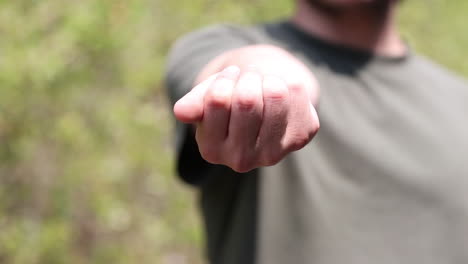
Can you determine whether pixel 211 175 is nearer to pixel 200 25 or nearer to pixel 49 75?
pixel 49 75

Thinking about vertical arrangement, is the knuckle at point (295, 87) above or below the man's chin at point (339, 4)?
below

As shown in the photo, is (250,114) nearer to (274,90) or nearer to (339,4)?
(274,90)

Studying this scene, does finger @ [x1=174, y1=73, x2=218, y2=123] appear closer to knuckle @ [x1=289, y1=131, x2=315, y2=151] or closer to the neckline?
knuckle @ [x1=289, y1=131, x2=315, y2=151]

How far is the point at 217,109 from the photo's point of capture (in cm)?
42

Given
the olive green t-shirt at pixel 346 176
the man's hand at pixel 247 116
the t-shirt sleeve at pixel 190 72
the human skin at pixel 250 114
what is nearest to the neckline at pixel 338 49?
the olive green t-shirt at pixel 346 176

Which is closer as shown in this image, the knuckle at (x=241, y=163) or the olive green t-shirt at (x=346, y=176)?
the knuckle at (x=241, y=163)

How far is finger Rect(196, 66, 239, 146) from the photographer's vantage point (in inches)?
16.2

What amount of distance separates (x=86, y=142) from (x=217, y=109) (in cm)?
143

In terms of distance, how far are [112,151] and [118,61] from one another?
1.23ft

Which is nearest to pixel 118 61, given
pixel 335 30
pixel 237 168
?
pixel 335 30

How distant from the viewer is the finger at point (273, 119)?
1.38ft

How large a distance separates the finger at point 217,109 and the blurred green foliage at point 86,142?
4.05 feet

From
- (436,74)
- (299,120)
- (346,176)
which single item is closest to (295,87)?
(299,120)

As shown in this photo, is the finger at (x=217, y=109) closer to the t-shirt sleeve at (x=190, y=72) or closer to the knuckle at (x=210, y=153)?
the knuckle at (x=210, y=153)
